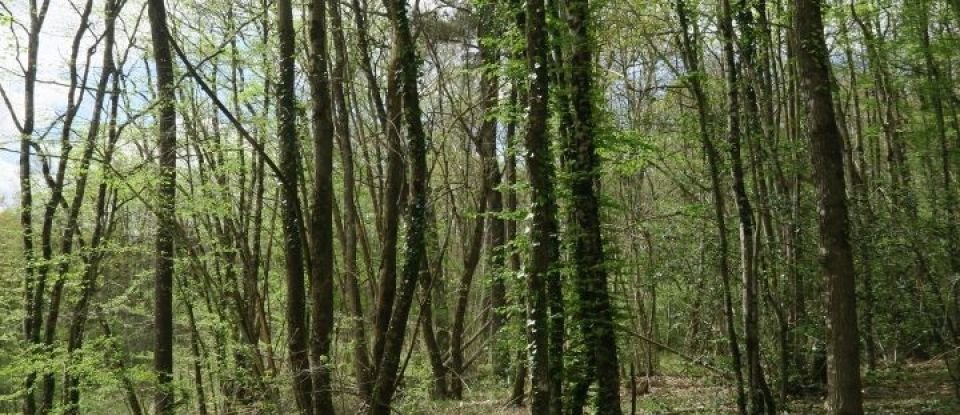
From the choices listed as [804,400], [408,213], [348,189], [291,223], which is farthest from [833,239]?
[348,189]

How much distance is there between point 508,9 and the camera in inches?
336

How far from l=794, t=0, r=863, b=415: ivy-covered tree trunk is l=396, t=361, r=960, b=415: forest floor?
218 cm

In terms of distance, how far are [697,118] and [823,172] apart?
256cm

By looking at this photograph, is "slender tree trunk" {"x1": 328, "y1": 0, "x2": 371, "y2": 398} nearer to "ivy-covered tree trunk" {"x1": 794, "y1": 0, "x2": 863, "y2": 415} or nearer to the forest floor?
the forest floor

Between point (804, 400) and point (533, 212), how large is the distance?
647cm

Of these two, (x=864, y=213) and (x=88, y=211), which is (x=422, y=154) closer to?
(x=864, y=213)

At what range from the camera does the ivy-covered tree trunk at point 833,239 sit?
7551 millimetres

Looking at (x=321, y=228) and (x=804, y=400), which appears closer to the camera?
(x=321, y=228)

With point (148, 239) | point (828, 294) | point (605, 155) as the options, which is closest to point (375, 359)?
point (605, 155)

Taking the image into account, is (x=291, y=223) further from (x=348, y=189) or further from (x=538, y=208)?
(x=348, y=189)

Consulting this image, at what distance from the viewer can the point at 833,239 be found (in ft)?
25.0

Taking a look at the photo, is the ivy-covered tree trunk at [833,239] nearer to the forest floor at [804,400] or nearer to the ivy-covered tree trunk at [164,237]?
the forest floor at [804,400]

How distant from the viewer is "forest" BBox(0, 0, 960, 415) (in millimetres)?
7988

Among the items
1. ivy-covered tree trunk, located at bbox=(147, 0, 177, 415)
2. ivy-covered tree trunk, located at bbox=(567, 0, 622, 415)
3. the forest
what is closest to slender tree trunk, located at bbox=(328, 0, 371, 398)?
the forest
